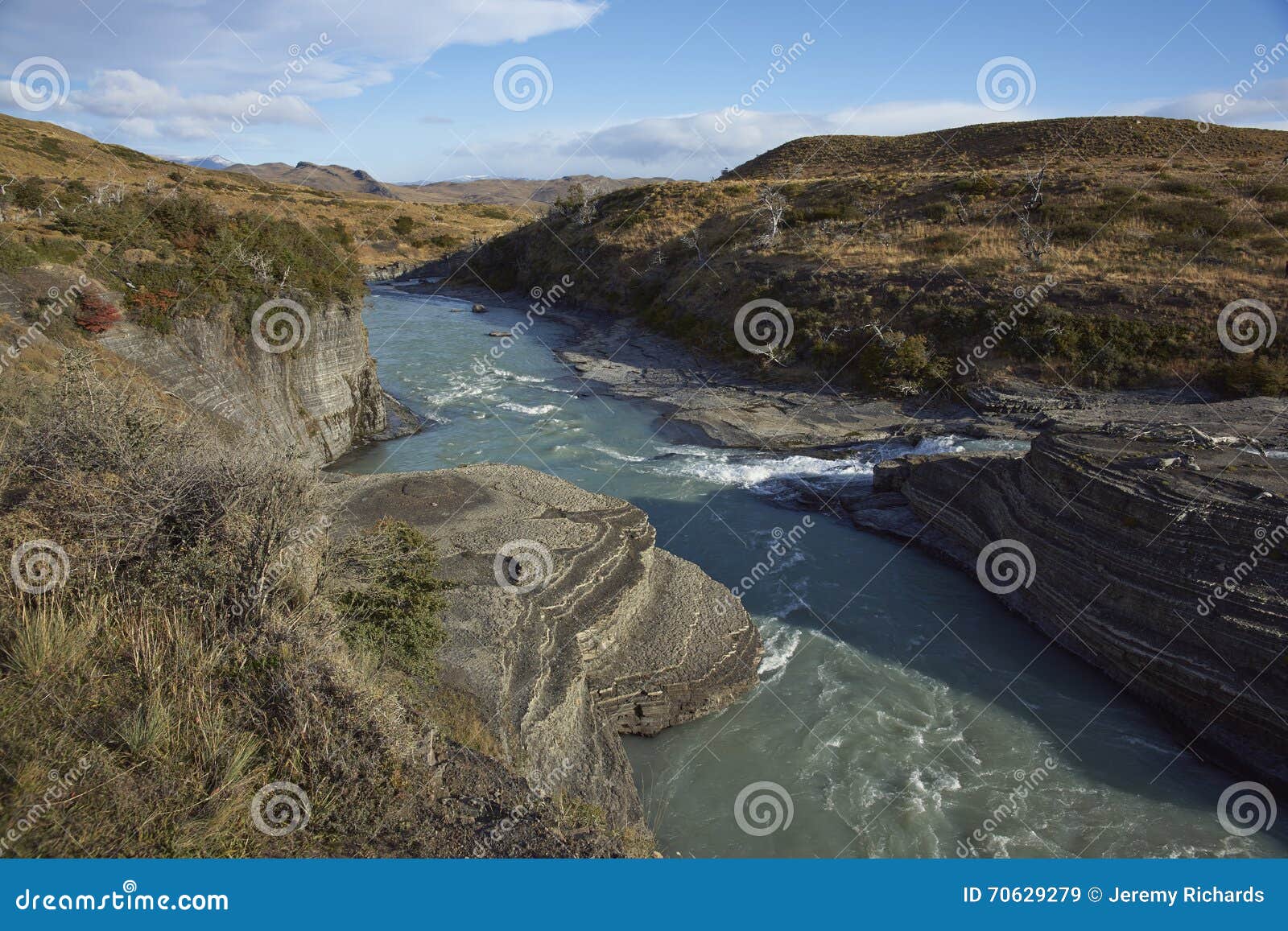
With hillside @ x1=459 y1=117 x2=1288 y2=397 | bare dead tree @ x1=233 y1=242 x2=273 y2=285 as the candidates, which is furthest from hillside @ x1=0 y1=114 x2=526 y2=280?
hillside @ x1=459 y1=117 x2=1288 y2=397

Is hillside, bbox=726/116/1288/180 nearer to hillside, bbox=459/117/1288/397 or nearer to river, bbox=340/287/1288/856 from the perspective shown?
hillside, bbox=459/117/1288/397

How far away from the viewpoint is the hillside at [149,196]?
66.2 ft

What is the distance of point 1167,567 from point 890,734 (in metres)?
6.21

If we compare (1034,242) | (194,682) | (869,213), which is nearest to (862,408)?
(1034,242)

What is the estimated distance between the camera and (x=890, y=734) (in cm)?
1276

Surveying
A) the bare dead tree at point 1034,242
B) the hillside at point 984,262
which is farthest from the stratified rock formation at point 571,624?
the bare dead tree at point 1034,242

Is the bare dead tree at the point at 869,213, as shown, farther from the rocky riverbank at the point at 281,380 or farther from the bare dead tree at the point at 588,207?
the rocky riverbank at the point at 281,380

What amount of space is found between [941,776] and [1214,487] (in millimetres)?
8046

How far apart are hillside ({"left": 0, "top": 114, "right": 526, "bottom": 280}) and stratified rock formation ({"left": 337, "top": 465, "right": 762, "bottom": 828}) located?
39.0 feet

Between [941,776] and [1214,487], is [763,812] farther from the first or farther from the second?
[1214,487]

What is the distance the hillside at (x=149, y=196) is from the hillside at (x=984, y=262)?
65.0 feet

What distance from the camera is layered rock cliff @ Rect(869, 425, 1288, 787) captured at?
40.3ft

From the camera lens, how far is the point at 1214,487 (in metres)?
14.1

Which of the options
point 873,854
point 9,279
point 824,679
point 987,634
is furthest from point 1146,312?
point 9,279
